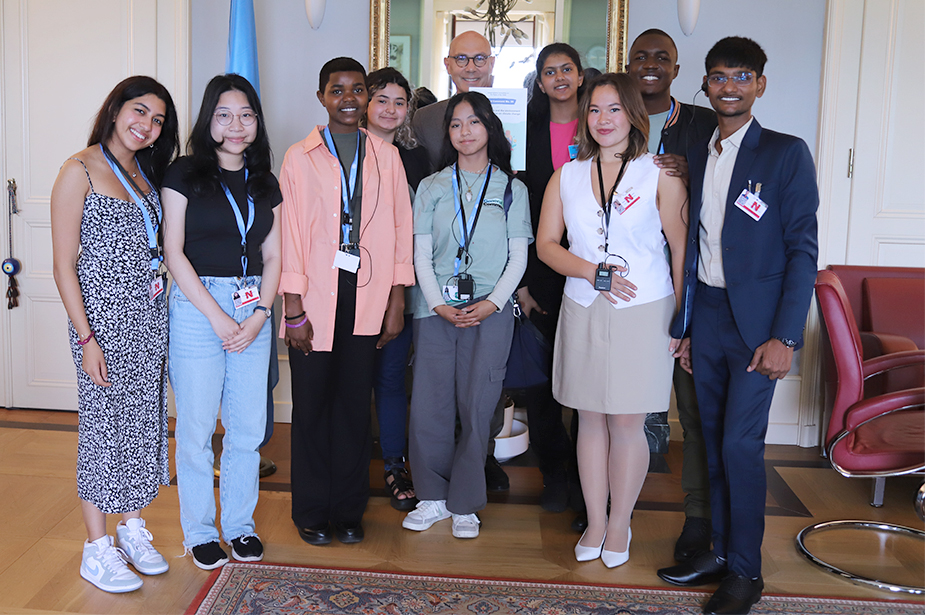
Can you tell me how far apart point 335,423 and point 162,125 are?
1.27 m

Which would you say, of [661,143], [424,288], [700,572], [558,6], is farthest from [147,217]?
[558,6]

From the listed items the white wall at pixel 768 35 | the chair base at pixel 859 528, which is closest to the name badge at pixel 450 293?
the chair base at pixel 859 528

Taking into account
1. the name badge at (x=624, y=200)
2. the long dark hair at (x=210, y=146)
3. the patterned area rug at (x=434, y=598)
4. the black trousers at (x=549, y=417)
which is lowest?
the patterned area rug at (x=434, y=598)

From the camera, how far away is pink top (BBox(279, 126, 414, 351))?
2615mm

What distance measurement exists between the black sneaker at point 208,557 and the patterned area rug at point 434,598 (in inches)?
1.4

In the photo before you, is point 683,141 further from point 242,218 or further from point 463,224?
point 242,218

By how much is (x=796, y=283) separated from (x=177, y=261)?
6.63 ft

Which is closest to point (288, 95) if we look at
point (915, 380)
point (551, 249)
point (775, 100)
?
point (551, 249)

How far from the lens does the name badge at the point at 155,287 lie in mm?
2389

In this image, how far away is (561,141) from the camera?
2986mm

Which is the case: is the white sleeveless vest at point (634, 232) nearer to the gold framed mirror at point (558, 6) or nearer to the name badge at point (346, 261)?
the name badge at point (346, 261)

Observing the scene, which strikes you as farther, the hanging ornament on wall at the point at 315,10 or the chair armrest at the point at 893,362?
the hanging ornament on wall at the point at 315,10

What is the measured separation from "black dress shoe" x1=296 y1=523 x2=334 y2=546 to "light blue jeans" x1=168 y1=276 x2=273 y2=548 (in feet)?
0.70

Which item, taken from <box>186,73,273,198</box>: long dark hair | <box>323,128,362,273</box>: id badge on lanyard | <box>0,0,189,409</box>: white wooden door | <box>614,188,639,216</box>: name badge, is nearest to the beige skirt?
<box>614,188,639,216</box>: name badge
